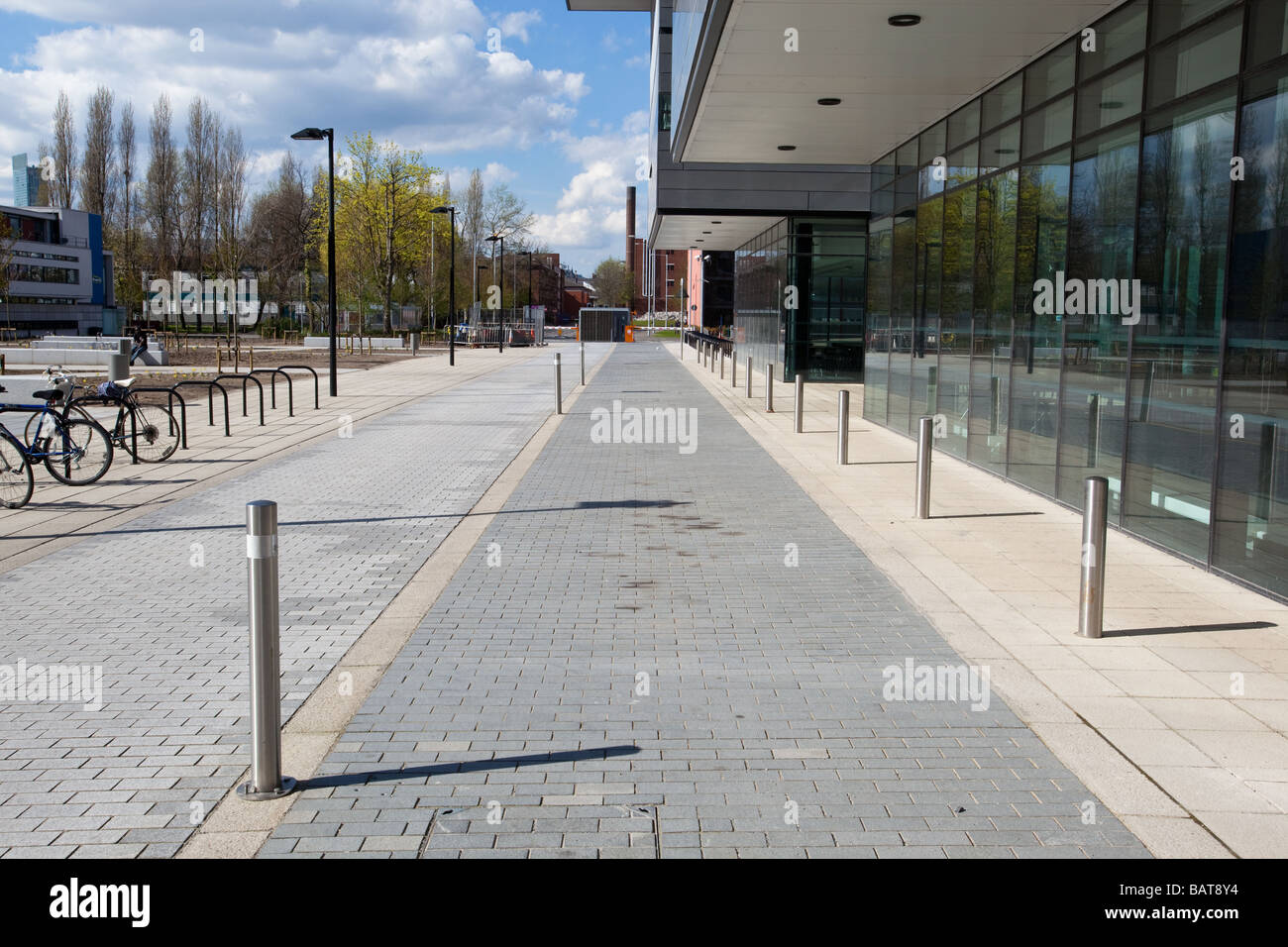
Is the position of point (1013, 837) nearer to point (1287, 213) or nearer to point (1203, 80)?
point (1287, 213)

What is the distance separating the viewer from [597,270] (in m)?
136

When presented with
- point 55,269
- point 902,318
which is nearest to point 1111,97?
point 902,318

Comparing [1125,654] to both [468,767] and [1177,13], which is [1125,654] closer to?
[468,767]

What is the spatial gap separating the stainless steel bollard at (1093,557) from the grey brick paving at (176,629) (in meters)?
3.85

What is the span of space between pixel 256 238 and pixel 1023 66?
3001 inches

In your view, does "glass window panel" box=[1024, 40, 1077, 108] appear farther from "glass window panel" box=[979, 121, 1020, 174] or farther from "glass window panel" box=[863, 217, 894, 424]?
"glass window panel" box=[863, 217, 894, 424]

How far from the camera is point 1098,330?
1022cm

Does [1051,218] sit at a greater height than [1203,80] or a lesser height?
lesser

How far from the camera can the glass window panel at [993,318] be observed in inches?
500

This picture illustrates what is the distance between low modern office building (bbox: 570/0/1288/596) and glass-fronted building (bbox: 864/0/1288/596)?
0.02 meters

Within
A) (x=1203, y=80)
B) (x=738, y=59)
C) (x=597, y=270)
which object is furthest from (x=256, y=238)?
(x=1203, y=80)

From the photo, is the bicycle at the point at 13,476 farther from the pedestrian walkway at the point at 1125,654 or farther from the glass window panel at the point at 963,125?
the glass window panel at the point at 963,125
